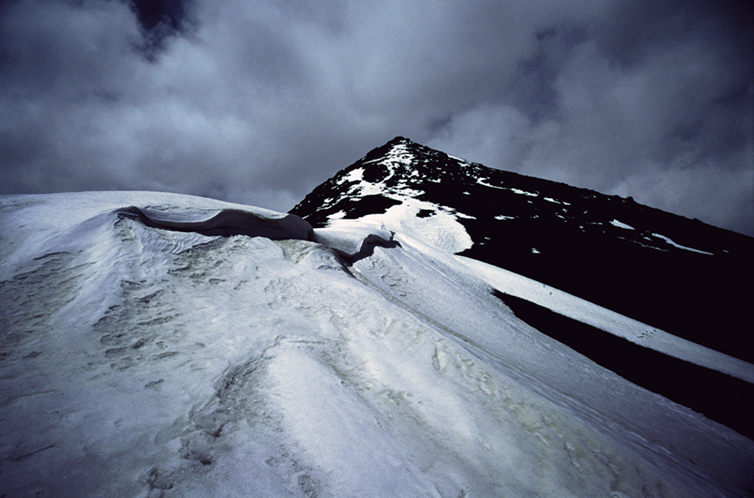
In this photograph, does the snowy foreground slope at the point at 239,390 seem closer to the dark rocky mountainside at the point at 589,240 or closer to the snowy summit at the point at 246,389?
the snowy summit at the point at 246,389

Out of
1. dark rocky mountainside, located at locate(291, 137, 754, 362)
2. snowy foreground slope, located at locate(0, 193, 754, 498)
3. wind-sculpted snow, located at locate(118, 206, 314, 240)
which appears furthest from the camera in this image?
dark rocky mountainside, located at locate(291, 137, 754, 362)

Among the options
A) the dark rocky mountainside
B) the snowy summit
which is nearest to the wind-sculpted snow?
the snowy summit

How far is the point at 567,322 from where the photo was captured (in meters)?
13.3

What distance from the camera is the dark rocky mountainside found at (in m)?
17.9

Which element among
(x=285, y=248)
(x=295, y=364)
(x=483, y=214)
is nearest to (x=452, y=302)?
(x=285, y=248)

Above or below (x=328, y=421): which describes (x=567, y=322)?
above

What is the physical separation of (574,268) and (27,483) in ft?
86.7

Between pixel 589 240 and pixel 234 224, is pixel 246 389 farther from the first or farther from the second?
pixel 589 240

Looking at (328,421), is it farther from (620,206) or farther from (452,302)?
(620,206)

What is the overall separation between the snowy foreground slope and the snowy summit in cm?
2

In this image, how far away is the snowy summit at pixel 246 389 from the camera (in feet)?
7.59

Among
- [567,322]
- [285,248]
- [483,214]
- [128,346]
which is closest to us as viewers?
[128,346]

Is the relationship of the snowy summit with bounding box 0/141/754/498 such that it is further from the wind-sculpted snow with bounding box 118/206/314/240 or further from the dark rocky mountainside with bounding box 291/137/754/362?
the dark rocky mountainside with bounding box 291/137/754/362

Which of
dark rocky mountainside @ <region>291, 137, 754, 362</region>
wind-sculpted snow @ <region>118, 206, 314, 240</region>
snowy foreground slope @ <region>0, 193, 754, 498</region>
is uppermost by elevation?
dark rocky mountainside @ <region>291, 137, 754, 362</region>
